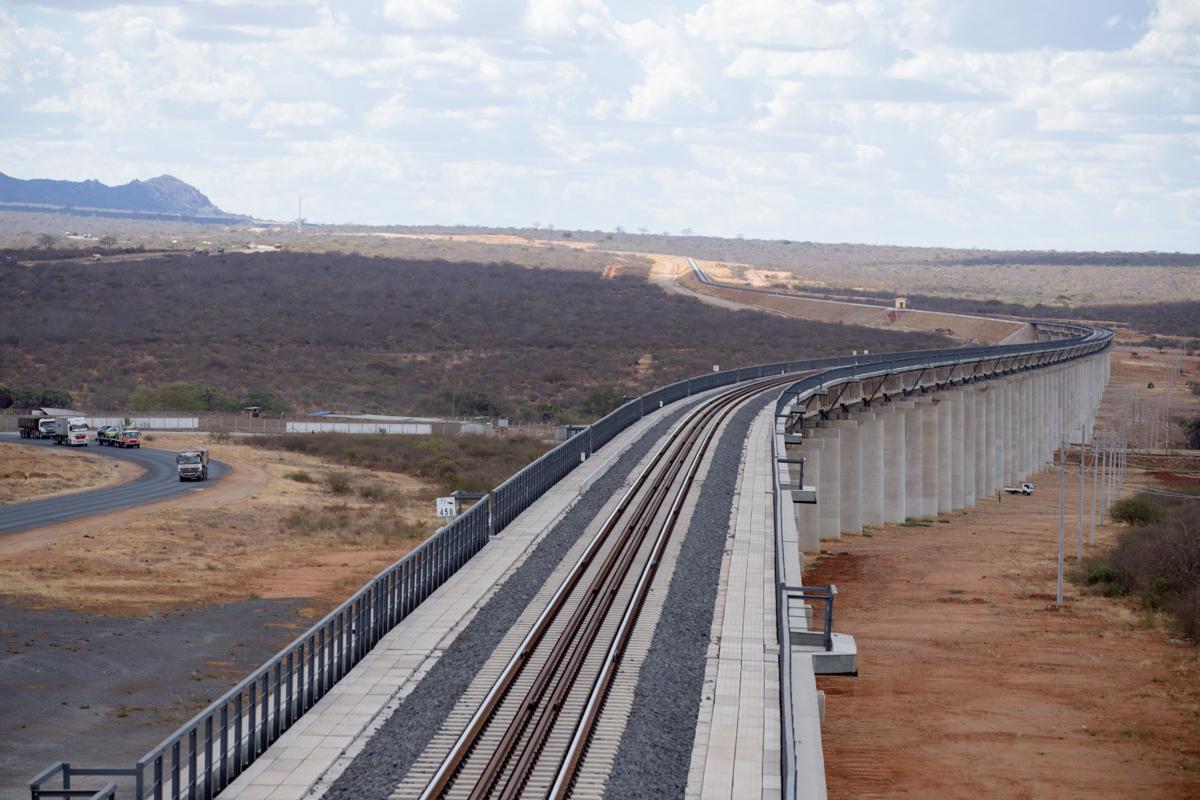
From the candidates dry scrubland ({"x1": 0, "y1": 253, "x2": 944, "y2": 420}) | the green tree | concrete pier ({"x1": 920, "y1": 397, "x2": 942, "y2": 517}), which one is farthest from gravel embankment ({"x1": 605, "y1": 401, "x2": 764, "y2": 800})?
dry scrubland ({"x1": 0, "y1": 253, "x2": 944, "y2": 420})

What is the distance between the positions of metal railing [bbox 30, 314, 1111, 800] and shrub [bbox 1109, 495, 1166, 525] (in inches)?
1199

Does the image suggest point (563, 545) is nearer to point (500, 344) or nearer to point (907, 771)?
point (907, 771)

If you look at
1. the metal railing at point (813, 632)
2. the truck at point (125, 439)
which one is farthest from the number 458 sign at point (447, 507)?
the truck at point (125, 439)

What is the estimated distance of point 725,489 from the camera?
37031 millimetres

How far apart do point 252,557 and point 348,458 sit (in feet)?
81.2

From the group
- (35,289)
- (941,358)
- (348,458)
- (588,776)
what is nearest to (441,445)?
(348,458)

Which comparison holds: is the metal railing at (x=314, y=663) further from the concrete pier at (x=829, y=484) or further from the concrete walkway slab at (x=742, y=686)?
the concrete pier at (x=829, y=484)

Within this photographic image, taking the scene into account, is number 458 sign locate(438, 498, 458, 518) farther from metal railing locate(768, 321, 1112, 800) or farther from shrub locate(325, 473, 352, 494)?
shrub locate(325, 473, 352, 494)

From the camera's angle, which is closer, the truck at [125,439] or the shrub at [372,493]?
the shrub at [372,493]

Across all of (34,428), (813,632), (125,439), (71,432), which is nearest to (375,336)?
(34,428)

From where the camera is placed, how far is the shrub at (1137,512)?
61375mm

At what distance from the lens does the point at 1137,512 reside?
6272cm

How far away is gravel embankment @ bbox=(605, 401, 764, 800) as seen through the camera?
52.0 feet

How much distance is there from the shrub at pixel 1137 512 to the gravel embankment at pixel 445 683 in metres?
35.5
